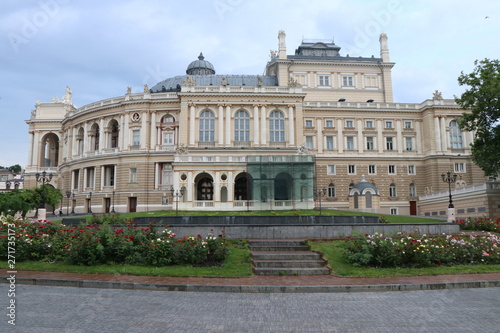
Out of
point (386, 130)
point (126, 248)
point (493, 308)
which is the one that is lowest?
point (493, 308)

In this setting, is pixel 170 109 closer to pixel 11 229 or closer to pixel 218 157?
pixel 218 157

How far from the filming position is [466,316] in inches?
401

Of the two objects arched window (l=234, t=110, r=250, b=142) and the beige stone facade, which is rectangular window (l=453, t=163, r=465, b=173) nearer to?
the beige stone facade

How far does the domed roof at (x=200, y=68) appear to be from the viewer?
7838 cm

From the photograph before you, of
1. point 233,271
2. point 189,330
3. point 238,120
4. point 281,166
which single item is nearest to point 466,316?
point 189,330

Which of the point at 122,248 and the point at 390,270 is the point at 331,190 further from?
the point at 122,248

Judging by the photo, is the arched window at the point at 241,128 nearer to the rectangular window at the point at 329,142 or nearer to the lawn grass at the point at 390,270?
the rectangular window at the point at 329,142

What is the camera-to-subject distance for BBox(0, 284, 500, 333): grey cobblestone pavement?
919 centimetres

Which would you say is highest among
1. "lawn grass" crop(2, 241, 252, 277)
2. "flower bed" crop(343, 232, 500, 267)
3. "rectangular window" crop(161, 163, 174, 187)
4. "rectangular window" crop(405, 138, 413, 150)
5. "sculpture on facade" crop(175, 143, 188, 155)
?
"rectangular window" crop(405, 138, 413, 150)

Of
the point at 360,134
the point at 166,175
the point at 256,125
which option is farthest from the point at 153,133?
the point at 360,134

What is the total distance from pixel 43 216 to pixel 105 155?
29.3m

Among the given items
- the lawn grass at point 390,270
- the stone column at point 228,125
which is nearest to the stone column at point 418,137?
the stone column at point 228,125

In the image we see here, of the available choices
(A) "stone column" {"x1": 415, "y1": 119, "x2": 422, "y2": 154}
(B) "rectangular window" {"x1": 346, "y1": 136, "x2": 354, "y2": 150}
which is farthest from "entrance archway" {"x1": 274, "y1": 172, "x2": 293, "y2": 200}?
(A) "stone column" {"x1": 415, "y1": 119, "x2": 422, "y2": 154}

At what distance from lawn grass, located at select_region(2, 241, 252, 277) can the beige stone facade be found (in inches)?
1405
